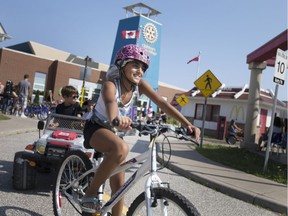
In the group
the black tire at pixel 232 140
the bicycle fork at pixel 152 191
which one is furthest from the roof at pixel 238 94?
the bicycle fork at pixel 152 191

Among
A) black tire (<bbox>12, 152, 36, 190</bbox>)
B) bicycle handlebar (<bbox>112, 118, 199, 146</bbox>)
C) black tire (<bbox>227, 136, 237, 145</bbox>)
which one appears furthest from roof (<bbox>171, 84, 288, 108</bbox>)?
bicycle handlebar (<bbox>112, 118, 199, 146</bbox>)

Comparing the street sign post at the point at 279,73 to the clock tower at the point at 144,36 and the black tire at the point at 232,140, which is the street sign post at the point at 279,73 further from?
the clock tower at the point at 144,36

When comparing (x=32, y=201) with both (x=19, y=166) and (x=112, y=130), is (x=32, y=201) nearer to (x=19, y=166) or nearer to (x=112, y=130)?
(x=19, y=166)

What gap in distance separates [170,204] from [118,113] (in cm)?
86

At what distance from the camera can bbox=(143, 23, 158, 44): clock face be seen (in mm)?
39444

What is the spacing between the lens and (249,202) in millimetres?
5770

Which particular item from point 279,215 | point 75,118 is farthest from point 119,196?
point 279,215

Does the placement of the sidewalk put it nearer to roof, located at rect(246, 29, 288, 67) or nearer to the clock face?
roof, located at rect(246, 29, 288, 67)

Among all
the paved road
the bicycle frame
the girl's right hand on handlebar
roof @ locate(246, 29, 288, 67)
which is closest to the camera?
the girl's right hand on handlebar

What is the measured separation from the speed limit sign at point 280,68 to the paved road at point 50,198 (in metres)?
3.56

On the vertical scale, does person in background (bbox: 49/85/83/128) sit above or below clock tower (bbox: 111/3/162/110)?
below

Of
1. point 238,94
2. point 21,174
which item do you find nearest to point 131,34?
point 238,94

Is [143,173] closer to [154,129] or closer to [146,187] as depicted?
[146,187]

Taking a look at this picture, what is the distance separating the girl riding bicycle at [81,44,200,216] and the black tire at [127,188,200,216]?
1.32ft
